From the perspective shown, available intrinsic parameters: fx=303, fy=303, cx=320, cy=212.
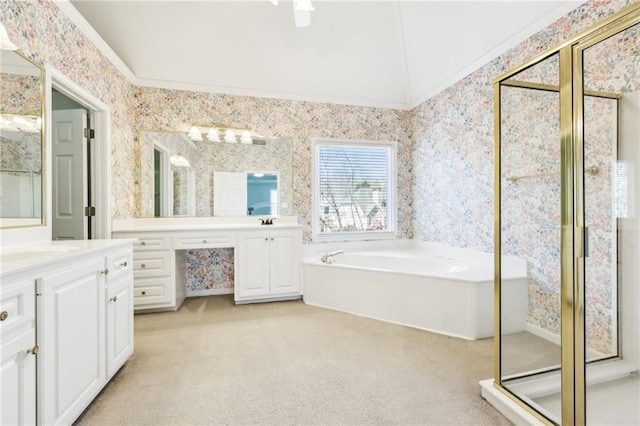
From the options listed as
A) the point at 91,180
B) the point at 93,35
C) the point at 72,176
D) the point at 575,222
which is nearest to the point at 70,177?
the point at 72,176

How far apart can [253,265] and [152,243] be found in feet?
3.48

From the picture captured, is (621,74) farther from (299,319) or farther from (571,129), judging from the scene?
(299,319)

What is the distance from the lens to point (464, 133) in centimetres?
338

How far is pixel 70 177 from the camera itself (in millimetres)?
2770

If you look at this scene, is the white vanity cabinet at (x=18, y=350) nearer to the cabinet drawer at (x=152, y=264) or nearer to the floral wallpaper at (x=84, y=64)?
the floral wallpaper at (x=84, y=64)

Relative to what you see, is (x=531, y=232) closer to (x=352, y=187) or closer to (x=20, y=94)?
(x=352, y=187)

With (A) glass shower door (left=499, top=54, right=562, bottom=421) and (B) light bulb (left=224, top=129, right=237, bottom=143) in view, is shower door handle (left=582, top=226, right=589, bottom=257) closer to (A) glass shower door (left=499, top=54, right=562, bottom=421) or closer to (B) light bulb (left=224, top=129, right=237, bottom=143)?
(A) glass shower door (left=499, top=54, right=562, bottom=421)

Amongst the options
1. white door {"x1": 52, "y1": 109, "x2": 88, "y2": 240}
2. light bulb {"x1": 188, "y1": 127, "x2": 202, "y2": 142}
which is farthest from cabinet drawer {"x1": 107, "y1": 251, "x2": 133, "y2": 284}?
light bulb {"x1": 188, "y1": 127, "x2": 202, "y2": 142}

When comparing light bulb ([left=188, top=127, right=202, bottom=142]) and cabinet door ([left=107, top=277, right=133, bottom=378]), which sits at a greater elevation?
light bulb ([left=188, top=127, right=202, bottom=142])

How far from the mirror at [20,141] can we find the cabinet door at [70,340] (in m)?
0.61

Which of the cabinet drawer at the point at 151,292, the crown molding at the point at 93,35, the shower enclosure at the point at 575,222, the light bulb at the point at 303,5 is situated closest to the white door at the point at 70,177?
the crown molding at the point at 93,35

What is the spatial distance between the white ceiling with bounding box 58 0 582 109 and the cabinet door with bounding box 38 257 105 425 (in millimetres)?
2150

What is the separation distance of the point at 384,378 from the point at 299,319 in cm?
122

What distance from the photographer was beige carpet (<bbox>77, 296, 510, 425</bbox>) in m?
1.60
